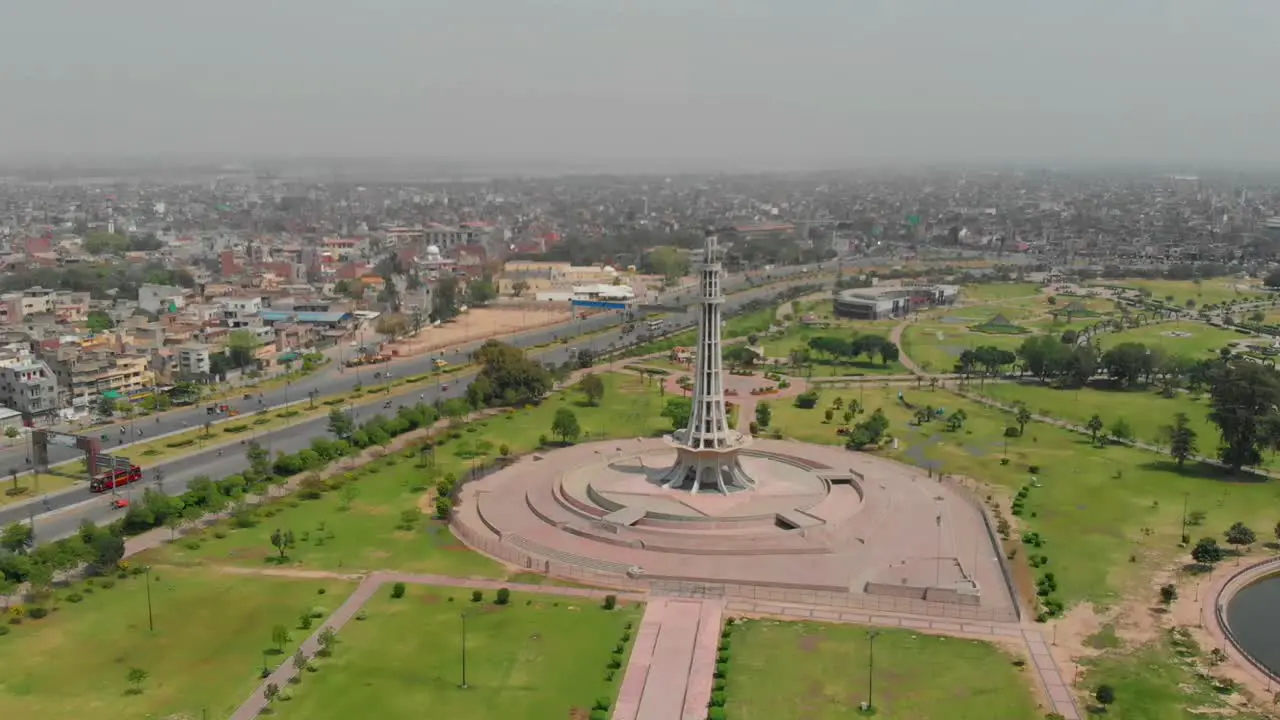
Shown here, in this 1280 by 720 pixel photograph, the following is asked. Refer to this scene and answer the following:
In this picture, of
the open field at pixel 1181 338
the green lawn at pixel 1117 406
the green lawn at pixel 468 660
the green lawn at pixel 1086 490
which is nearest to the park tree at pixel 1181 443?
the green lawn at pixel 1086 490

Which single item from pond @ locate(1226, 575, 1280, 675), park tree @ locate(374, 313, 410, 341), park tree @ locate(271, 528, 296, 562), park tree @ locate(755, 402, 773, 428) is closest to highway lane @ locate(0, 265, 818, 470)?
park tree @ locate(374, 313, 410, 341)

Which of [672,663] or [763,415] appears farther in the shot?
[763,415]

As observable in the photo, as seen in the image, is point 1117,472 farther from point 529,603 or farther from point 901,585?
point 529,603

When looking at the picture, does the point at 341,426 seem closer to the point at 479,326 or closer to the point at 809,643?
the point at 809,643

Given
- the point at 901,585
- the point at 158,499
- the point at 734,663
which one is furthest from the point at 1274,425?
the point at 158,499

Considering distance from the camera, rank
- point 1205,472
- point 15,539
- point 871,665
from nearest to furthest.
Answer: point 871,665, point 15,539, point 1205,472

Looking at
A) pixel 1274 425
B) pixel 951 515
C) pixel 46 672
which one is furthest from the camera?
pixel 1274 425

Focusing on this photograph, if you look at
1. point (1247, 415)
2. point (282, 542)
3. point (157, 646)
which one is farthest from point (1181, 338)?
point (157, 646)
